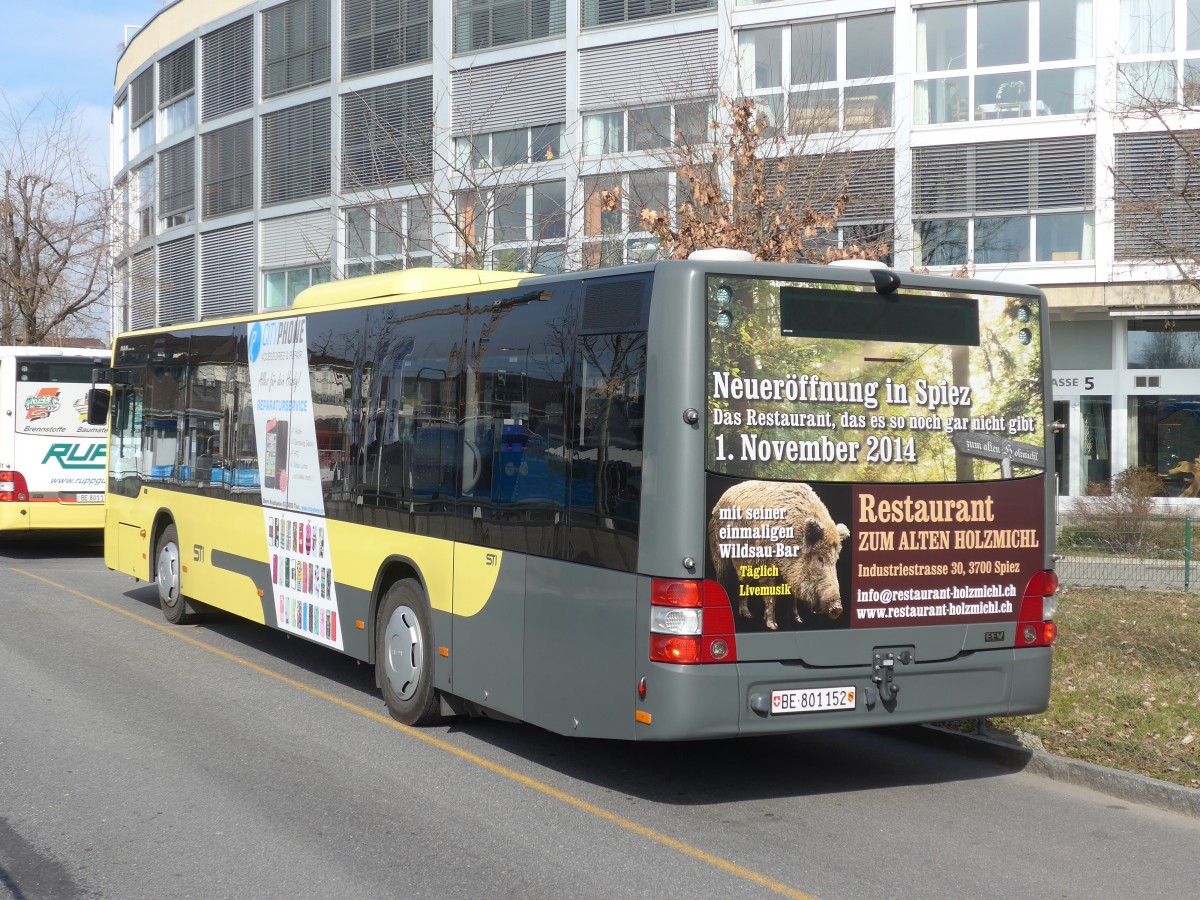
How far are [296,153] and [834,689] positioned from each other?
1226 inches

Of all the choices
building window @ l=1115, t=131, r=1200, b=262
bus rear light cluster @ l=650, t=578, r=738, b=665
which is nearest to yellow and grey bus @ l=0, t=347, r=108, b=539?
building window @ l=1115, t=131, r=1200, b=262

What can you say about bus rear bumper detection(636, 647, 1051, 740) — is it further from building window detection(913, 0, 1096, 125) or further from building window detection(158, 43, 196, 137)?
building window detection(158, 43, 196, 137)

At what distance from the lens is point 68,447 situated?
65.0 ft

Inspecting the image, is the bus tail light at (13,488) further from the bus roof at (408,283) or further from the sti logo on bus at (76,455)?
the bus roof at (408,283)

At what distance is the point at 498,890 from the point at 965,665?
3.12 metres

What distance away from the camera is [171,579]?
13.6m

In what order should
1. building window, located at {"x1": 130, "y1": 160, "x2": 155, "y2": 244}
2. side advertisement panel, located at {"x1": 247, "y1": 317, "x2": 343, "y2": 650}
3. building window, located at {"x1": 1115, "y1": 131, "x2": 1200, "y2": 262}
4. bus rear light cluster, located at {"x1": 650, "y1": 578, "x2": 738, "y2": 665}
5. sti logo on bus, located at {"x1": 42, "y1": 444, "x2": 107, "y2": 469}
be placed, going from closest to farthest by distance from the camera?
bus rear light cluster, located at {"x1": 650, "y1": 578, "x2": 738, "y2": 665} → side advertisement panel, located at {"x1": 247, "y1": 317, "x2": 343, "y2": 650} → building window, located at {"x1": 1115, "y1": 131, "x2": 1200, "y2": 262} → sti logo on bus, located at {"x1": 42, "y1": 444, "x2": 107, "y2": 469} → building window, located at {"x1": 130, "y1": 160, "x2": 155, "y2": 244}

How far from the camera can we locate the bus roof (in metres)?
9.15

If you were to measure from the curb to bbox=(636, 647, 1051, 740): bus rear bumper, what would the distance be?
1.45ft

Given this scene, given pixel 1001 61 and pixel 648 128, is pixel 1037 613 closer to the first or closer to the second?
pixel 648 128

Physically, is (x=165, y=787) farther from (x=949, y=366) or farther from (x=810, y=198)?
(x=810, y=198)

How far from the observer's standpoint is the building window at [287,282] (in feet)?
116

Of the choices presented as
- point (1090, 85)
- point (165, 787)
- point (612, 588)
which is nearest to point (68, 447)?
point (165, 787)

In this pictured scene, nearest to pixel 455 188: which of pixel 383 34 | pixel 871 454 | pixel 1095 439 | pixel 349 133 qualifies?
pixel 349 133
